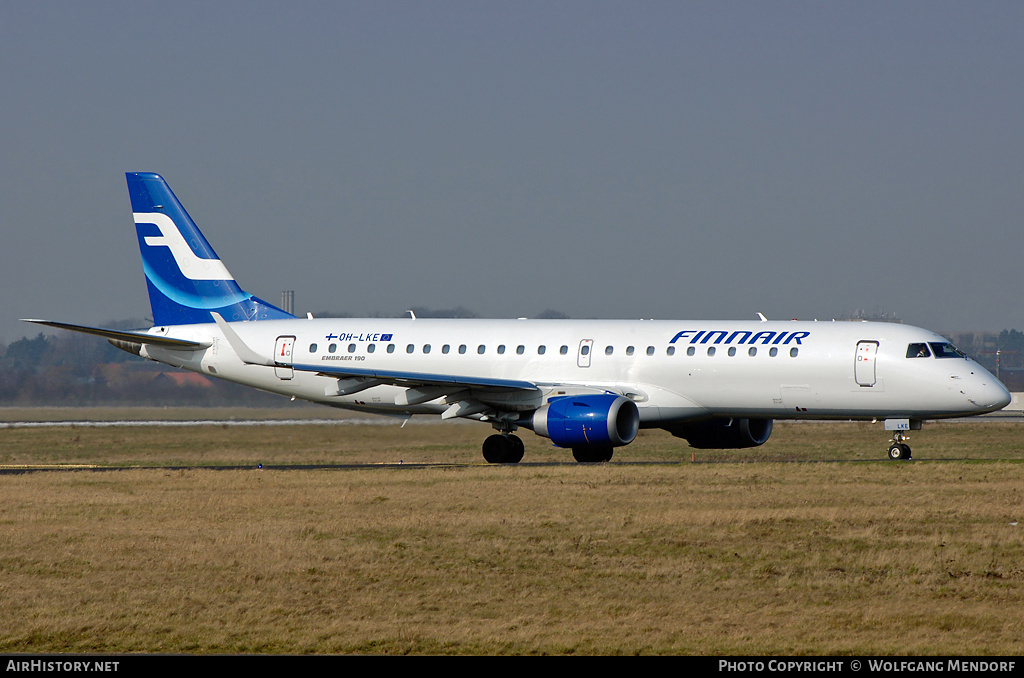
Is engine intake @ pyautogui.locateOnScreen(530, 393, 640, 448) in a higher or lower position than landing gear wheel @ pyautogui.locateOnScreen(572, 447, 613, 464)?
higher

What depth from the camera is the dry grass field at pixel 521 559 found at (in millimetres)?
12500

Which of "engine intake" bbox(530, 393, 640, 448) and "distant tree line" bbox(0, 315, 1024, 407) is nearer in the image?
"engine intake" bbox(530, 393, 640, 448)

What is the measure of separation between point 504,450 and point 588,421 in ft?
12.2

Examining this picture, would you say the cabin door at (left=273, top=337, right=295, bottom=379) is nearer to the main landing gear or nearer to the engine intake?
the engine intake

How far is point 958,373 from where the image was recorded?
3014cm

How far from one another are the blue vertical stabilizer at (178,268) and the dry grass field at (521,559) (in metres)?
10.7

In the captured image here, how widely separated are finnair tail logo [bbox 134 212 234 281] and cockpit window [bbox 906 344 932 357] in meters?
20.7

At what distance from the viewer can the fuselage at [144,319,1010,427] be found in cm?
3053

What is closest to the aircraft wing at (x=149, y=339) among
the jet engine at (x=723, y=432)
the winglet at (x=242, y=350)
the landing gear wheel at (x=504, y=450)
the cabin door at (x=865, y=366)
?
the winglet at (x=242, y=350)

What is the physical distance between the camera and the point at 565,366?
33406mm

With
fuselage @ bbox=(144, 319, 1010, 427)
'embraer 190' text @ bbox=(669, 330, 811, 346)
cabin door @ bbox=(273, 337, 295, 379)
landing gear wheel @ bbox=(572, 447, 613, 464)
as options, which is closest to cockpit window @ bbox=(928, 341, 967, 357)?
fuselage @ bbox=(144, 319, 1010, 427)

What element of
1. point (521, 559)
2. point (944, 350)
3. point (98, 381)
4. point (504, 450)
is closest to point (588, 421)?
point (504, 450)

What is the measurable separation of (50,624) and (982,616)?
970 centimetres

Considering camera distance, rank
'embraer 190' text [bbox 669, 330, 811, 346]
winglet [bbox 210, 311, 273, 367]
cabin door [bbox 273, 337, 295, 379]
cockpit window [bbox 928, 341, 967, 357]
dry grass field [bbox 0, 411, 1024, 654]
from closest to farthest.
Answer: dry grass field [bbox 0, 411, 1024, 654] → cockpit window [bbox 928, 341, 967, 357] → 'embraer 190' text [bbox 669, 330, 811, 346] → winglet [bbox 210, 311, 273, 367] → cabin door [bbox 273, 337, 295, 379]
